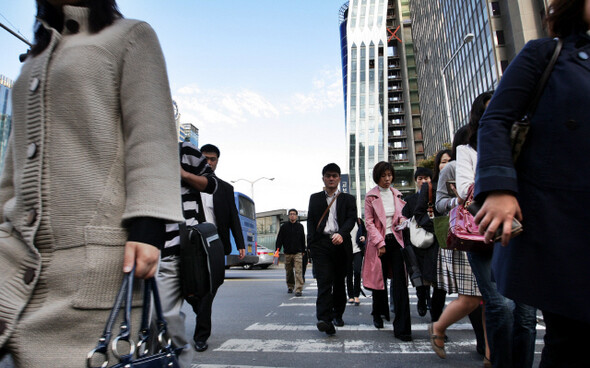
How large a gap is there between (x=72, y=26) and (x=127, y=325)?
1.08 metres

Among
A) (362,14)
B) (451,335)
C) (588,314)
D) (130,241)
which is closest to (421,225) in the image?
(451,335)

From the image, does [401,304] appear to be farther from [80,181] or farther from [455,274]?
[80,181]

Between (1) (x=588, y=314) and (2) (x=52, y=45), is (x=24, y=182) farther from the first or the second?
(1) (x=588, y=314)

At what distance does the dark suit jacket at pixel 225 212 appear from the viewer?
16.3 feet

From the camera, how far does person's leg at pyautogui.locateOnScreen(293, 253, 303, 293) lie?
9.70m

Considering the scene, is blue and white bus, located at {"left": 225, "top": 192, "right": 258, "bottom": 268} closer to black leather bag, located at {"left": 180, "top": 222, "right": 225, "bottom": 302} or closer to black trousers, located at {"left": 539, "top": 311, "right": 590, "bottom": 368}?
black leather bag, located at {"left": 180, "top": 222, "right": 225, "bottom": 302}

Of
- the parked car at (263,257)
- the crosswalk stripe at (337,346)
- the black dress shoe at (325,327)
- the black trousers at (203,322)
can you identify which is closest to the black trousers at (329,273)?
the black dress shoe at (325,327)

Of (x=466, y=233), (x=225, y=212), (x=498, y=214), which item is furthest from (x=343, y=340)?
(x=498, y=214)

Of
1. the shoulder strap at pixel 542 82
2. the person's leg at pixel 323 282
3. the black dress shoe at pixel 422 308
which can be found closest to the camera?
the shoulder strap at pixel 542 82

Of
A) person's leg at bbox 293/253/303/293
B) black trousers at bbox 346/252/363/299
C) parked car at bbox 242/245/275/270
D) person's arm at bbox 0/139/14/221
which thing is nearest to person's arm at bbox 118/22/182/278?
person's arm at bbox 0/139/14/221

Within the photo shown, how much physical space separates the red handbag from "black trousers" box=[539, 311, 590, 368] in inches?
54.0

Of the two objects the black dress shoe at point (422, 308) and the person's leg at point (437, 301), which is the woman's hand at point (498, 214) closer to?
the person's leg at point (437, 301)

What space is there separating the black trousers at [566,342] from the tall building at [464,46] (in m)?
18.3

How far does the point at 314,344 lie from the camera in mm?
4387
